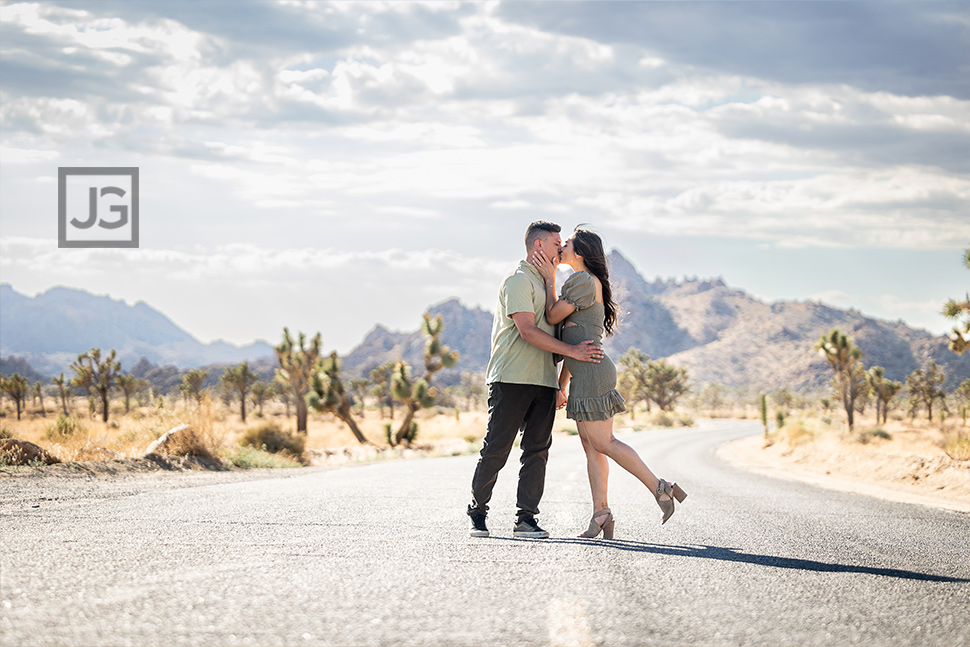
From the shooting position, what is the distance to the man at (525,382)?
217 inches

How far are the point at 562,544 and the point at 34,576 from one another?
116 inches

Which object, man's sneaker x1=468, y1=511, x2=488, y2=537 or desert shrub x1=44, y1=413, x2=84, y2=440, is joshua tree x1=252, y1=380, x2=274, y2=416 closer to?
desert shrub x1=44, y1=413, x2=84, y2=440

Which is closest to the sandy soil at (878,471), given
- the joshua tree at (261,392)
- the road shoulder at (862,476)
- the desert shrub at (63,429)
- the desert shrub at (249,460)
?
the road shoulder at (862,476)

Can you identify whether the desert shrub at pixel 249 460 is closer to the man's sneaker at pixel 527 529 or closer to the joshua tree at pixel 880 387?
the man's sneaker at pixel 527 529

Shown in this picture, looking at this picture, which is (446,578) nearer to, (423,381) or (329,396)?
(329,396)

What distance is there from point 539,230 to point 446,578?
9.16 ft

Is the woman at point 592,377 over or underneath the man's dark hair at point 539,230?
underneath

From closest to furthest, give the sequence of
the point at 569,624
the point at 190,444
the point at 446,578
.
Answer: the point at 569,624 < the point at 446,578 < the point at 190,444

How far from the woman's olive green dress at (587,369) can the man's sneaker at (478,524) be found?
0.92 meters

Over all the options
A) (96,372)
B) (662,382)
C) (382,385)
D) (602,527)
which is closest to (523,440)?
(602,527)

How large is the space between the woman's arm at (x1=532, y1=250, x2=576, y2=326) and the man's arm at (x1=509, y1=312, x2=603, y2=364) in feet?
0.67

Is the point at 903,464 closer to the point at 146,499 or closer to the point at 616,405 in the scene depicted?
the point at 616,405

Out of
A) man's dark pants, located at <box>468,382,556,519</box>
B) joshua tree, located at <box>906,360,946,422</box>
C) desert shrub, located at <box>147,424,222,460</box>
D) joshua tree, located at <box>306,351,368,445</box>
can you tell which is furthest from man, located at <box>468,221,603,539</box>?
joshua tree, located at <box>906,360,946,422</box>

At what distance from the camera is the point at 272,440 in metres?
21.0
